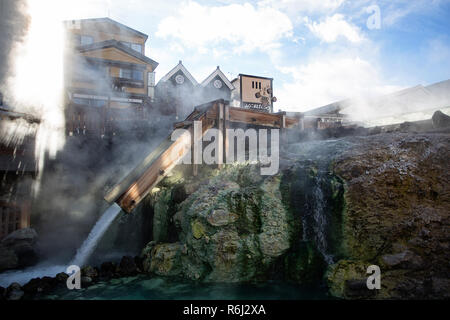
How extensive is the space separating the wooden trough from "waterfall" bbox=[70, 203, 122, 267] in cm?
226

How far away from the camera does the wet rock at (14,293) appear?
4.91 meters

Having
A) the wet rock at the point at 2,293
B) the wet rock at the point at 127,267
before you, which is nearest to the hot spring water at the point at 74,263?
the wet rock at the point at 2,293

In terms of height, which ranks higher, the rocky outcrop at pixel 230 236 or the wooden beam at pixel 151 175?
the wooden beam at pixel 151 175

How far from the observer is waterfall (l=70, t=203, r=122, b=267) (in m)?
7.02

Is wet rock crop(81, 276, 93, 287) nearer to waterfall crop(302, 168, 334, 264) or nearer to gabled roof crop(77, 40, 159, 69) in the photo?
waterfall crop(302, 168, 334, 264)

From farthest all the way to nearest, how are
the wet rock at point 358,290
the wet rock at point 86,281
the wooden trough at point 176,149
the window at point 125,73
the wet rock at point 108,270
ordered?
the window at point 125,73 → the wet rock at point 108,270 → the wet rock at point 86,281 → the wooden trough at point 176,149 → the wet rock at point 358,290

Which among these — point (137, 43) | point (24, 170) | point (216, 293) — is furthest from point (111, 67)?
point (216, 293)

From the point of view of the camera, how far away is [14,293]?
498cm

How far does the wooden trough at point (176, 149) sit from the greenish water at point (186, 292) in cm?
159

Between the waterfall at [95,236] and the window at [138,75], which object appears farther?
the window at [138,75]

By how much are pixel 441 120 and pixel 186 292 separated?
773cm

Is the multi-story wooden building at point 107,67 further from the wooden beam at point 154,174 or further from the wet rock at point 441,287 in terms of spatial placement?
the wet rock at point 441,287

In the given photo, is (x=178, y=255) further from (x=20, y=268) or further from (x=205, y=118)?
(x=20, y=268)

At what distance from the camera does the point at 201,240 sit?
549cm
